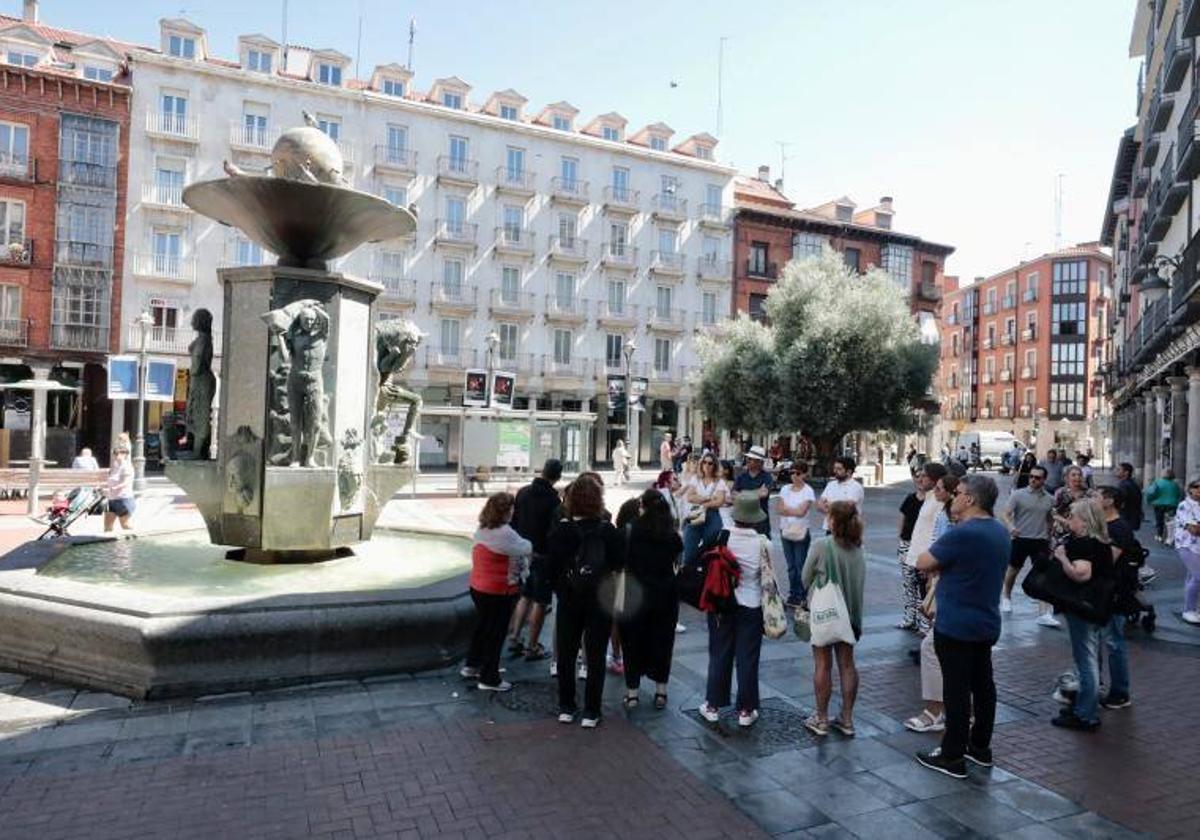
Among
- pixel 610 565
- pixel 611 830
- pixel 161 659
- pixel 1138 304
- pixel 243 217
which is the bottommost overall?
pixel 611 830

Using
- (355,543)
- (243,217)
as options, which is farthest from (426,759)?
(243,217)

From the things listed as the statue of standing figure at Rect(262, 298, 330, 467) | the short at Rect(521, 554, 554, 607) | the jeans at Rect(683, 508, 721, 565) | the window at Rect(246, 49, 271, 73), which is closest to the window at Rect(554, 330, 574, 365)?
the window at Rect(246, 49, 271, 73)

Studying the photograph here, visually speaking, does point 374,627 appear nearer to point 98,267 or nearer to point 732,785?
point 732,785

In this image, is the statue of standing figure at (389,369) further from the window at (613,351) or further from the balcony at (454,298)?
the window at (613,351)

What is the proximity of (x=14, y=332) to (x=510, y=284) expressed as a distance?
20.8 metres

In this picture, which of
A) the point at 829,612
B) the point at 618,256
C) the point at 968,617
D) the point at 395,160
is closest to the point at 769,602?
the point at 829,612

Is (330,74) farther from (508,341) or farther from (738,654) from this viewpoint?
(738,654)

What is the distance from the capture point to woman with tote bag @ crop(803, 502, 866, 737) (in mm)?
5324

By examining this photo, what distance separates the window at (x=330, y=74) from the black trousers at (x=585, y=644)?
37.7m

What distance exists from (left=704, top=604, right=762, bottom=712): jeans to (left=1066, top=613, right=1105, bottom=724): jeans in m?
2.18

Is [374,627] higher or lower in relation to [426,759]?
higher

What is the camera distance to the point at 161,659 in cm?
551

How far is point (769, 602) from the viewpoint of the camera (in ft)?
18.1

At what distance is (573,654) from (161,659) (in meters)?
2.77
